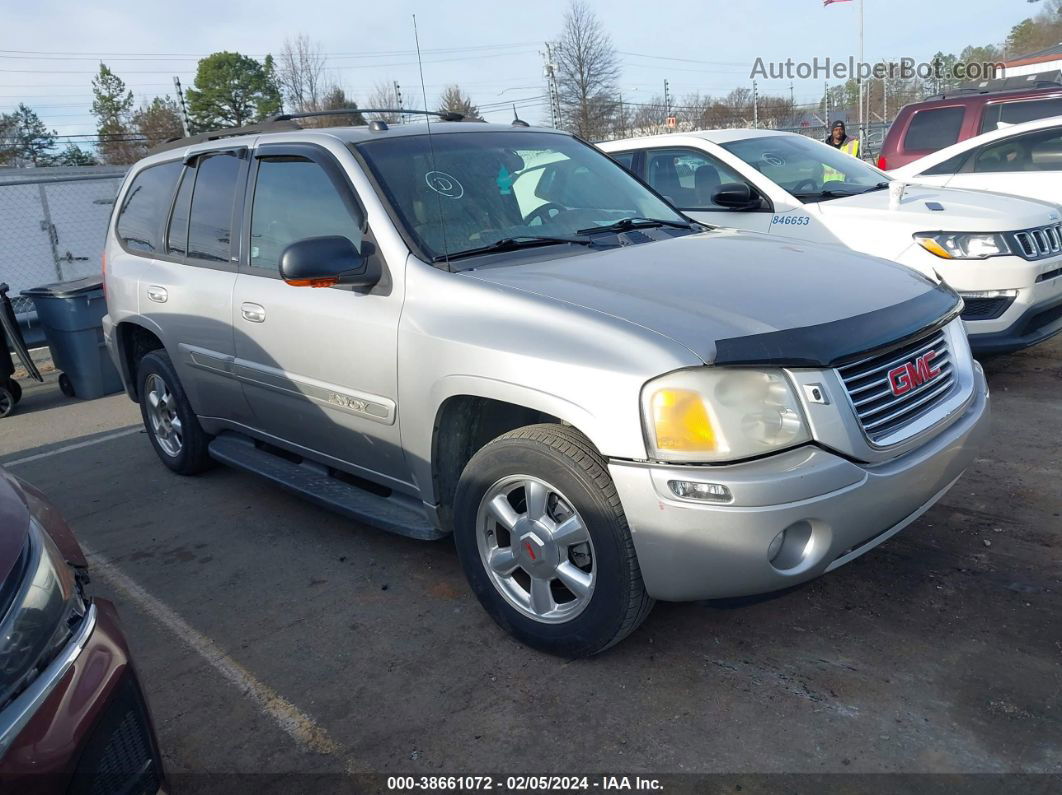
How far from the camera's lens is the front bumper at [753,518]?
2.45 metres

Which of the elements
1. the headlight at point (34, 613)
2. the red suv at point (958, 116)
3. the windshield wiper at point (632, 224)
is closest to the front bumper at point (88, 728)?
the headlight at point (34, 613)

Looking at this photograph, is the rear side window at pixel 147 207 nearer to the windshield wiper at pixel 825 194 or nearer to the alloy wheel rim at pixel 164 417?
the alloy wheel rim at pixel 164 417

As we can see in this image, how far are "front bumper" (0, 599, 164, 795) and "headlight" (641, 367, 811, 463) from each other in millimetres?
1473

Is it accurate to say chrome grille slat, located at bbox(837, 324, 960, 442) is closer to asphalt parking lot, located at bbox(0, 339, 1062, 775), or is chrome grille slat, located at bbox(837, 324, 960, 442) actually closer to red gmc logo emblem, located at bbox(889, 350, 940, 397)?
red gmc logo emblem, located at bbox(889, 350, 940, 397)

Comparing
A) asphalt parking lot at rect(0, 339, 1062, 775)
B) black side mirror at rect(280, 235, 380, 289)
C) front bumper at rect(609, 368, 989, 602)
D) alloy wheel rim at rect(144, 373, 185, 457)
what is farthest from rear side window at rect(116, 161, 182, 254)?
front bumper at rect(609, 368, 989, 602)

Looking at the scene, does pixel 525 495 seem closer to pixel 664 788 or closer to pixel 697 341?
pixel 697 341

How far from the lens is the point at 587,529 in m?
2.72

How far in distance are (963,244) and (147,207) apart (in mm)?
5075

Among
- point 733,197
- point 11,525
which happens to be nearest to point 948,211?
point 733,197

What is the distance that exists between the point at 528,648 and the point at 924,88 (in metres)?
46.5

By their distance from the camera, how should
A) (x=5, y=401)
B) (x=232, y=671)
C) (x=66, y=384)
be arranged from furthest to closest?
(x=66, y=384)
(x=5, y=401)
(x=232, y=671)

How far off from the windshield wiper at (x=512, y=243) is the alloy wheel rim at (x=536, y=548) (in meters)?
0.94

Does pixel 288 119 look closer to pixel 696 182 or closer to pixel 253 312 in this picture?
pixel 253 312

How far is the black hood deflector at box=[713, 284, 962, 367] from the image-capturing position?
2502mm
